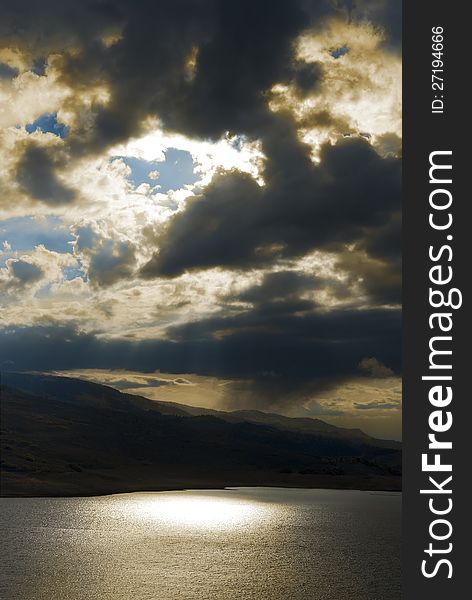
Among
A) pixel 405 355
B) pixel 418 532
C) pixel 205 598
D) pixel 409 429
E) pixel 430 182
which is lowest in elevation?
pixel 205 598

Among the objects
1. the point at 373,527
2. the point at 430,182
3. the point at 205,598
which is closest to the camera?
the point at 430,182

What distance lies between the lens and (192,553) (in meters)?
38.9

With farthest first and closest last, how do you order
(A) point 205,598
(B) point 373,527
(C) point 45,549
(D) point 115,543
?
(B) point 373,527 → (D) point 115,543 → (C) point 45,549 → (A) point 205,598

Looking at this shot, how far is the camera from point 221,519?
2350 inches

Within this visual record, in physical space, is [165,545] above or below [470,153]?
below

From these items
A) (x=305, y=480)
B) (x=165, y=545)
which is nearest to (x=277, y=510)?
(x=165, y=545)

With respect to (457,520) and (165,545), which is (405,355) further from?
(165,545)

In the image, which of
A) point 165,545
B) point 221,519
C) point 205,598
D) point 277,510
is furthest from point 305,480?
point 205,598

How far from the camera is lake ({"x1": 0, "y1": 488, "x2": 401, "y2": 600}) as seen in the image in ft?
95.2

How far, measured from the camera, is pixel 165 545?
137ft

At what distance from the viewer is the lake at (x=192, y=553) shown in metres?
29.0

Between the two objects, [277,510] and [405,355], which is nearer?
[405,355]

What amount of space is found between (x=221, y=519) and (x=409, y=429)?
38.5 metres

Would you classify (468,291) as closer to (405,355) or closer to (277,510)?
(405,355)
